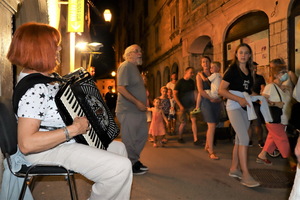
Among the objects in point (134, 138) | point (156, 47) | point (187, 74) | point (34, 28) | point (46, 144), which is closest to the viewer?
point (46, 144)

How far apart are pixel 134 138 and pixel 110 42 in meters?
55.2

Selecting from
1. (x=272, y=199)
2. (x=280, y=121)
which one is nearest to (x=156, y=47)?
A: (x=280, y=121)

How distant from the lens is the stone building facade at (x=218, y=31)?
7.97 metres

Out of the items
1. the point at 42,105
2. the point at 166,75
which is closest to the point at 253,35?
the point at 42,105

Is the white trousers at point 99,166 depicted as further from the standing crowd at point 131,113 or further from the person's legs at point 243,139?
the person's legs at point 243,139

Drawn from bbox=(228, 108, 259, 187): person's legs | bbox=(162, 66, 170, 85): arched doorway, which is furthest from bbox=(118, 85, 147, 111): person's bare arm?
bbox=(162, 66, 170, 85): arched doorway

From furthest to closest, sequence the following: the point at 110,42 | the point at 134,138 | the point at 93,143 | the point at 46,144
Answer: the point at 110,42 < the point at 134,138 < the point at 93,143 < the point at 46,144

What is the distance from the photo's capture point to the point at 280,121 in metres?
4.85

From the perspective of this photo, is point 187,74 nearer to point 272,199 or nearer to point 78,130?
point 272,199

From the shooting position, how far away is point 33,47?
6.75 ft

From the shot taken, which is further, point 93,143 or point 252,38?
point 252,38

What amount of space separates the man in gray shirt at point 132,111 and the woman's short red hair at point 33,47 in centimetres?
251

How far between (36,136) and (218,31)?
36.6 feet

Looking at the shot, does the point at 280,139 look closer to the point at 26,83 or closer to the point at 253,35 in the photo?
the point at 26,83
